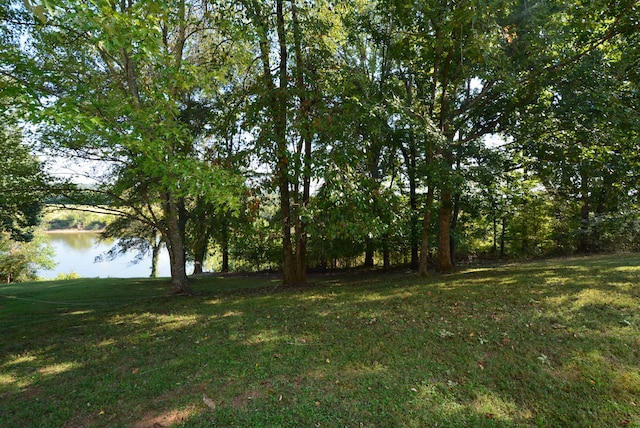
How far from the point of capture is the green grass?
2.89m

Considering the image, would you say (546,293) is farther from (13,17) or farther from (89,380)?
(13,17)

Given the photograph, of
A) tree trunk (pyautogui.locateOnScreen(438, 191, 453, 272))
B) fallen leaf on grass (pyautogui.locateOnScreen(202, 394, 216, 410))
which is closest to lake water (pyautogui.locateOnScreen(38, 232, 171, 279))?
tree trunk (pyautogui.locateOnScreen(438, 191, 453, 272))

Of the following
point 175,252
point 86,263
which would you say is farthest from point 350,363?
point 86,263

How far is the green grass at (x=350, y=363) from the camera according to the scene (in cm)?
289

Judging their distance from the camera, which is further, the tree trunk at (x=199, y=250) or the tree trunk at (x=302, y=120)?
the tree trunk at (x=199, y=250)

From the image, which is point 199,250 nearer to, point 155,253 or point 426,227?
point 155,253

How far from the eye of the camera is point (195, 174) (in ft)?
13.7

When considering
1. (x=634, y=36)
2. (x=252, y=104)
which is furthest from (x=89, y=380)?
(x=634, y=36)

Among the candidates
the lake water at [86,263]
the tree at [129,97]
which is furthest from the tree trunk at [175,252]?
the lake water at [86,263]

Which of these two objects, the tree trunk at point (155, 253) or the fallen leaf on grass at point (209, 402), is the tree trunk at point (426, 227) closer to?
the fallen leaf on grass at point (209, 402)

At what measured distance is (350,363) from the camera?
371 cm

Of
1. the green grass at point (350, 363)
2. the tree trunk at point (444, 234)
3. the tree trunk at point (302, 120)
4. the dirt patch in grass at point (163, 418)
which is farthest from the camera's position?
the tree trunk at point (444, 234)

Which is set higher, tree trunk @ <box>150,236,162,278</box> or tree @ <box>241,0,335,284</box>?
tree @ <box>241,0,335,284</box>

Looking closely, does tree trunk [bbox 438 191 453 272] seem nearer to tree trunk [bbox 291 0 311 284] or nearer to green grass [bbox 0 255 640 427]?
green grass [bbox 0 255 640 427]
